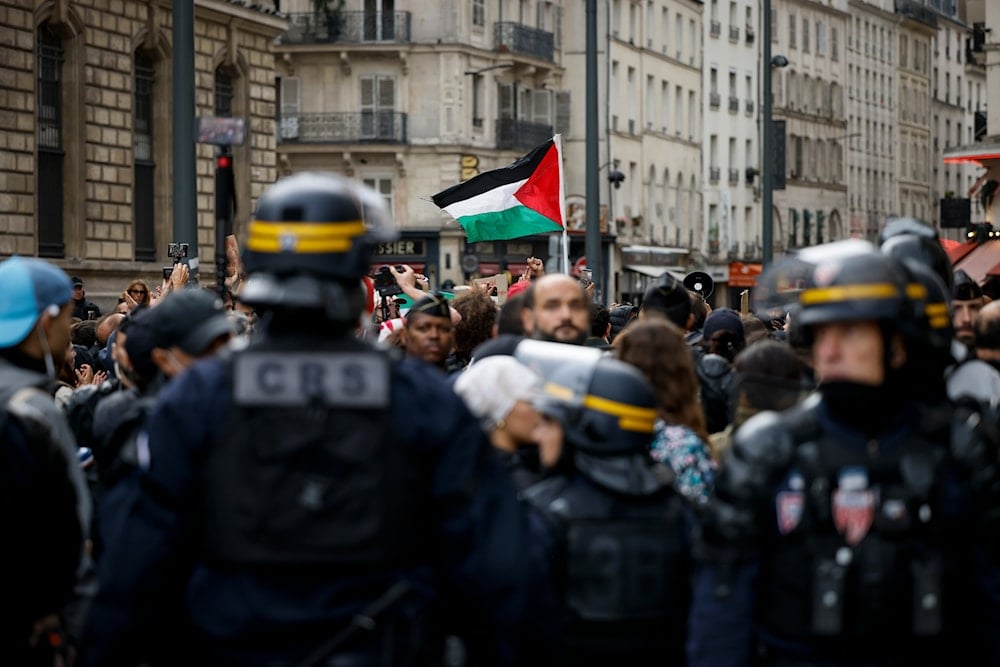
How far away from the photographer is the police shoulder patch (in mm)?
4605

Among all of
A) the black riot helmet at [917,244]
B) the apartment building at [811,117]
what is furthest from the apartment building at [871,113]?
the black riot helmet at [917,244]

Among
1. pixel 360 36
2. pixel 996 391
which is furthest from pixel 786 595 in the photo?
pixel 360 36

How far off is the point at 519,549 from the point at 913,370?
111 centimetres

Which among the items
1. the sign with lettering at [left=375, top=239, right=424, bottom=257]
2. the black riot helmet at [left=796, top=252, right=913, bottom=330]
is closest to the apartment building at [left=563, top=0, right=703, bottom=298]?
the sign with lettering at [left=375, top=239, right=424, bottom=257]

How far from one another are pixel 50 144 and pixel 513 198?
1717cm

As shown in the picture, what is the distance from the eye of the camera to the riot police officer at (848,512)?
189 inches

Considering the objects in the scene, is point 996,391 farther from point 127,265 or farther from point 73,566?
point 127,265

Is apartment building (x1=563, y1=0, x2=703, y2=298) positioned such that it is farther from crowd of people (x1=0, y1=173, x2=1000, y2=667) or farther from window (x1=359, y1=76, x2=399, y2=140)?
crowd of people (x1=0, y1=173, x2=1000, y2=667)

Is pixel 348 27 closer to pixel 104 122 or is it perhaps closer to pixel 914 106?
pixel 104 122

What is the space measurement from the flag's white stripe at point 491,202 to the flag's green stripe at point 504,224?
0.15 ft

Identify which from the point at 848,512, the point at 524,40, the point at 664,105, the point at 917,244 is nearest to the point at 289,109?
the point at 524,40

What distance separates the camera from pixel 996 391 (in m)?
7.00

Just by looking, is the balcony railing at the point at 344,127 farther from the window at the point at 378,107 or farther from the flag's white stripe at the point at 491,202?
the flag's white stripe at the point at 491,202

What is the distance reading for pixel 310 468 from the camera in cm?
458
